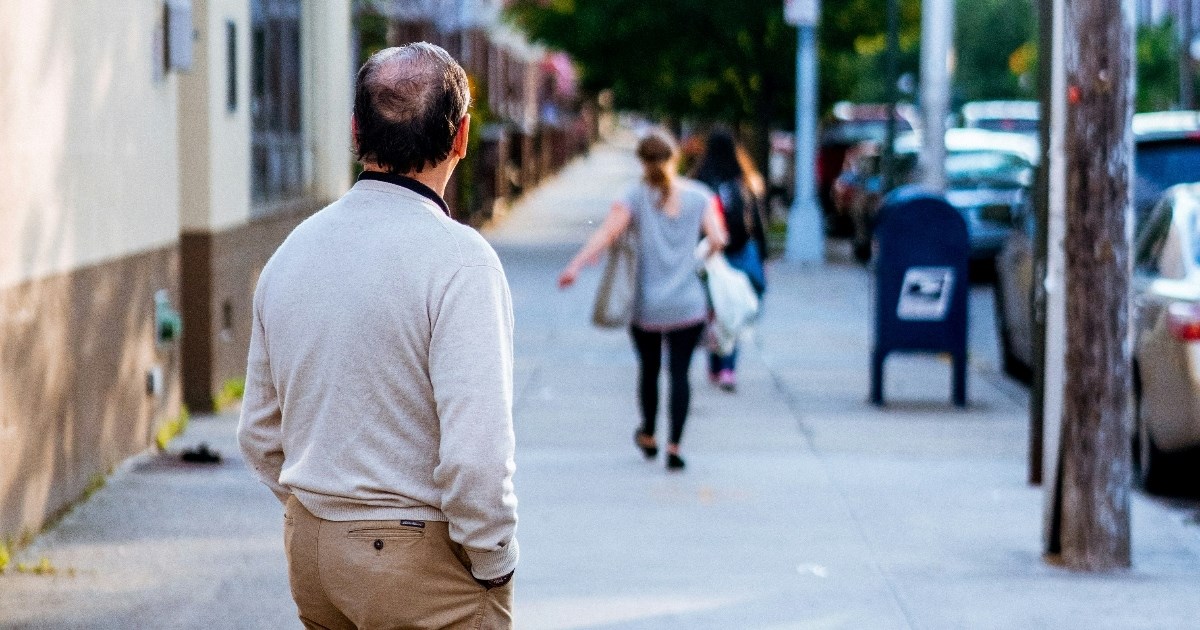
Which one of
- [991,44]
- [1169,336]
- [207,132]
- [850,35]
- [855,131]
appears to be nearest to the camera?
[1169,336]

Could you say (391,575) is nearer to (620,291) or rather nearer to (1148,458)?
(620,291)

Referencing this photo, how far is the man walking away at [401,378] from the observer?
2.93m

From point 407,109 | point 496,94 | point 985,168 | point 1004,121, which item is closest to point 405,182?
point 407,109

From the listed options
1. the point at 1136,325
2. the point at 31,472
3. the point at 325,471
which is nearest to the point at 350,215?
the point at 325,471

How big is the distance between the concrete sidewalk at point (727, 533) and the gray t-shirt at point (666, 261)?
765mm

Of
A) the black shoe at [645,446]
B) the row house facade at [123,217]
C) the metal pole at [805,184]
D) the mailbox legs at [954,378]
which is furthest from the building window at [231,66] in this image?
the metal pole at [805,184]

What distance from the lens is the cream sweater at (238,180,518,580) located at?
2.92m

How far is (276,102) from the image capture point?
12859 mm

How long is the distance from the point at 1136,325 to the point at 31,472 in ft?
16.6

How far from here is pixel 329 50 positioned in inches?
541

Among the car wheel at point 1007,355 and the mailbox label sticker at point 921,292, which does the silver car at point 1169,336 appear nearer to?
the mailbox label sticker at point 921,292

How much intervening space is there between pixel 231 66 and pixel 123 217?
97.4 inches

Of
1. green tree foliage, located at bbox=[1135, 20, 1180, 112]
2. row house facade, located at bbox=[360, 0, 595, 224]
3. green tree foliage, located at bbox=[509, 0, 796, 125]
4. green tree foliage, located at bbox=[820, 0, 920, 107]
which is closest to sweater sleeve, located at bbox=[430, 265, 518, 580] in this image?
row house facade, located at bbox=[360, 0, 595, 224]

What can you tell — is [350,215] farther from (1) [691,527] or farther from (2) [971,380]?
(2) [971,380]
